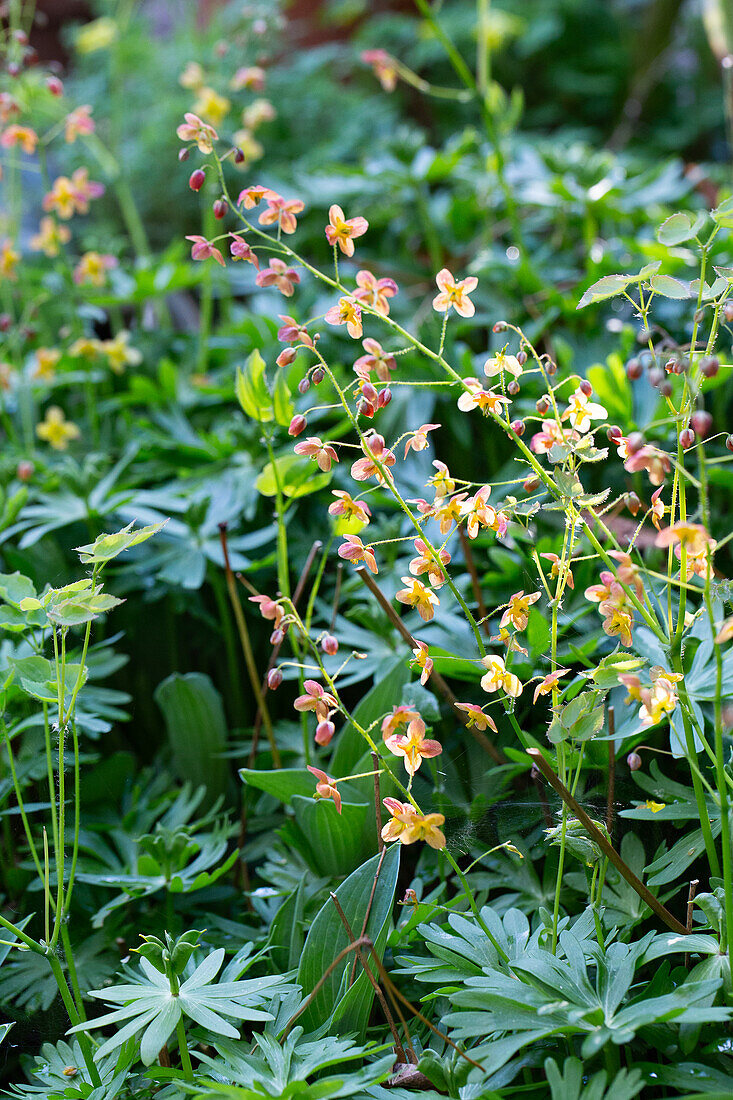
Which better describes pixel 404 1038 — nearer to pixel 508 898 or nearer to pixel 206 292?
pixel 508 898

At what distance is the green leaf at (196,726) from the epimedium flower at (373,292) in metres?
0.49

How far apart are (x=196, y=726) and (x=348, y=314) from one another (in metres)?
0.54

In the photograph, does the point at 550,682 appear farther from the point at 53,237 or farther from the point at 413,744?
the point at 53,237

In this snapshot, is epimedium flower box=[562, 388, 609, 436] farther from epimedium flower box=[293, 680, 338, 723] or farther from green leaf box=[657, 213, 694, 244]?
epimedium flower box=[293, 680, 338, 723]

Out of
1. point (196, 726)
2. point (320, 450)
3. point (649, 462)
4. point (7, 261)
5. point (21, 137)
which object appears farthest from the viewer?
point (7, 261)

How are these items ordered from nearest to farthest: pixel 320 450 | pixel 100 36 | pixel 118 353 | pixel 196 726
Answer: pixel 320 450, pixel 196 726, pixel 118 353, pixel 100 36

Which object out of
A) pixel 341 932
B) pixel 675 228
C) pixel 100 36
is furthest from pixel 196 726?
pixel 100 36

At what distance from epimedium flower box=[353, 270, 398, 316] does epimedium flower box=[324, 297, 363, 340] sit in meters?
0.02

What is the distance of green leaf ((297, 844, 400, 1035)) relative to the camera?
2.01ft

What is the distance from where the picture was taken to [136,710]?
1.08m

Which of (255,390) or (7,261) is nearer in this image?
(255,390)

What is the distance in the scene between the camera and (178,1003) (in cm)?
56

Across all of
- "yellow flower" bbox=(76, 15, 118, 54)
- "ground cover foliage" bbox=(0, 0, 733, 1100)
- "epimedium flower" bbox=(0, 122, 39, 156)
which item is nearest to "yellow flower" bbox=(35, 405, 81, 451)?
"ground cover foliage" bbox=(0, 0, 733, 1100)

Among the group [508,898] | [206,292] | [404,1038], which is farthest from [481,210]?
[404,1038]
